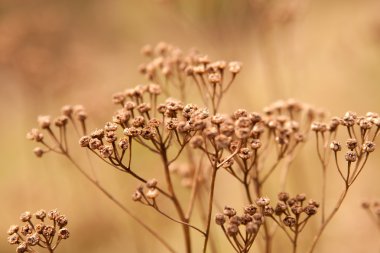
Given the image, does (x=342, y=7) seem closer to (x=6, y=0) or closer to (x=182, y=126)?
(x=6, y=0)

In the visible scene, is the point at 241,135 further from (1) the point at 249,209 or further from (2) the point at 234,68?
(2) the point at 234,68

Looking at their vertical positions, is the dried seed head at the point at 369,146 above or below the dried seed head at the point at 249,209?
above

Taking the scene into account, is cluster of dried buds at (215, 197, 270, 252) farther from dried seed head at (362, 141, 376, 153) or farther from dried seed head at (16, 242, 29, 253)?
dried seed head at (16, 242, 29, 253)

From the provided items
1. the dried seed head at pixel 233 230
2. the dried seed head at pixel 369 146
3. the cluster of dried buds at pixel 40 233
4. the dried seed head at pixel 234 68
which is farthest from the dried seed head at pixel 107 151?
the dried seed head at pixel 369 146

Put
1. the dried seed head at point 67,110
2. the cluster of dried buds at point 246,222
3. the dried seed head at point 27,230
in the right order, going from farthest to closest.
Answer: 1. the dried seed head at point 67,110
2. the dried seed head at point 27,230
3. the cluster of dried buds at point 246,222

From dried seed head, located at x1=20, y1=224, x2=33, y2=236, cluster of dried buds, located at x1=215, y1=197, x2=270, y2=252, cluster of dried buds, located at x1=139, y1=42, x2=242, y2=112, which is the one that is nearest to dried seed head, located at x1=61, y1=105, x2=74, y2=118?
cluster of dried buds, located at x1=139, y1=42, x2=242, y2=112

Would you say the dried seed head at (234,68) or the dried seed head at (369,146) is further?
the dried seed head at (234,68)

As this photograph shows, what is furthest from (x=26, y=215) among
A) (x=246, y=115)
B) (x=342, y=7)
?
(x=342, y=7)

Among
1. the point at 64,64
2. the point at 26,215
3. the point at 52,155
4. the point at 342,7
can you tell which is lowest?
the point at 26,215

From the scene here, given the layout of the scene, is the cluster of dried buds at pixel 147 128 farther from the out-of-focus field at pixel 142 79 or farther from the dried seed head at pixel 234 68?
the out-of-focus field at pixel 142 79
